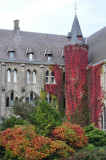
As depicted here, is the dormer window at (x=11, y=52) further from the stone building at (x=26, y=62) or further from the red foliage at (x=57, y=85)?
the red foliage at (x=57, y=85)

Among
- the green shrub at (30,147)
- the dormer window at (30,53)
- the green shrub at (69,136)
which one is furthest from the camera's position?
the dormer window at (30,53)

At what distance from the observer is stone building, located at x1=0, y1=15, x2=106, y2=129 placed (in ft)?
117

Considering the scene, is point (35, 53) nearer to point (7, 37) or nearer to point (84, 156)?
point (7, 37)

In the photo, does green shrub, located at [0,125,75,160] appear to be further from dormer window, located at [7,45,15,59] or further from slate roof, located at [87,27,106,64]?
dormer window, located at [7,45,15,59]

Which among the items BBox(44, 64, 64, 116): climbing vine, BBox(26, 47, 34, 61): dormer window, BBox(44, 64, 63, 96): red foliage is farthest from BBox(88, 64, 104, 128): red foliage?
BBox(26, 47, 34, 61): dormer window

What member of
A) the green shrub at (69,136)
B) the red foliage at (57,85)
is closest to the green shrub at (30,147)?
the green shrub at (69,136)

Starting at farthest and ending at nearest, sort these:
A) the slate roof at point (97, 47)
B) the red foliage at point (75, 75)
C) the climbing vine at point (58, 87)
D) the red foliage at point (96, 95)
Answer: the climbing vine at point (58, 87)
the red foliage at point (75, 75)
the slate roof at point (97, 47)
the red foliage at point (96, 95)

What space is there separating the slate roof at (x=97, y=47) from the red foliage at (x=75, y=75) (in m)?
0.91

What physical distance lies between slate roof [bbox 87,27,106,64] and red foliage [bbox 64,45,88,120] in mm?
915

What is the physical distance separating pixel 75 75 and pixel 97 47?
395 centimetres

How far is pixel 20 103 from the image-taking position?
28.0 metres

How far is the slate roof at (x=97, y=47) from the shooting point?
31939 millimetres

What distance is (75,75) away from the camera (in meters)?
33.2

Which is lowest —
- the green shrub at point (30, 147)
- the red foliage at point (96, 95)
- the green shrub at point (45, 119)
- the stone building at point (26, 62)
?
the green shrub at point (30, 147)
